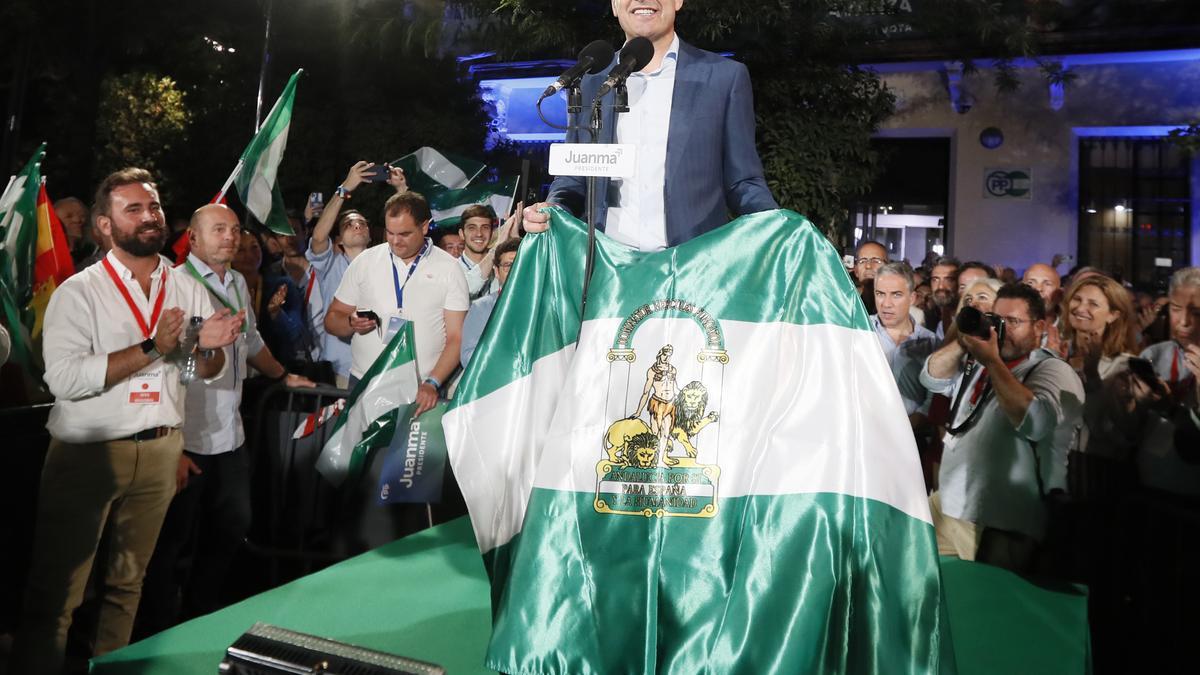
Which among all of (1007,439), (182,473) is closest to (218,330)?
(182,473)

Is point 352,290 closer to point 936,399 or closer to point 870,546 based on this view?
point 936,399

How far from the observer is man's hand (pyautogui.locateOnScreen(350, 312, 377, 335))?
189 inches

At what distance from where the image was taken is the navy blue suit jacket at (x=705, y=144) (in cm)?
270

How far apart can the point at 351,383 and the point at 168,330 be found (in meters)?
1.90

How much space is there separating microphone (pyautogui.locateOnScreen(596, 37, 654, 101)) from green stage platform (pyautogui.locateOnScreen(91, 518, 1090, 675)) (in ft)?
5.18

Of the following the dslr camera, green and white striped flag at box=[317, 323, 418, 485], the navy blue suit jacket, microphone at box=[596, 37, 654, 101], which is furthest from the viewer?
green and white striped flag at box=[317, 323, 418, 485]

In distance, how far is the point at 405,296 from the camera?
4914mm

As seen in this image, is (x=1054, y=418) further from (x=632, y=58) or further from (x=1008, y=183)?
→ (x=1008, y=183)

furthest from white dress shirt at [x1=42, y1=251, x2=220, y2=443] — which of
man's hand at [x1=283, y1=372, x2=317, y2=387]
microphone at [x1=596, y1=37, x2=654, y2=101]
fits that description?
microphone at [x1=596, y1=37, x2=654, y2=101]

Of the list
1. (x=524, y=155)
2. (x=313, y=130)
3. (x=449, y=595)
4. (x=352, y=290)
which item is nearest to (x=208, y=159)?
(x=313, y=130)

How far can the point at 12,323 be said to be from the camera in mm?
3750

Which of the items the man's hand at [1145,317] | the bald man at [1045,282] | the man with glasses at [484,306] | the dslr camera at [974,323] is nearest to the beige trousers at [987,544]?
the dslr camera at [974,323]

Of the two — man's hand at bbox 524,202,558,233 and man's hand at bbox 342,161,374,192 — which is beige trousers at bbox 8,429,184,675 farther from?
man's hand at bbox 342,161,374,192

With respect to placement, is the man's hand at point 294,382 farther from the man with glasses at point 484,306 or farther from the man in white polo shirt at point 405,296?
the man with glasses at point 484,306
